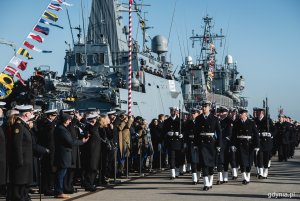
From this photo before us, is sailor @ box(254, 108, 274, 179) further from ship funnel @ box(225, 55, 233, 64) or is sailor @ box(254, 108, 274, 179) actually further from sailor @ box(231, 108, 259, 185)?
ship funnel @ box(225, 55, 233, 64)

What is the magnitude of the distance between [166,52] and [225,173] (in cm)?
2488

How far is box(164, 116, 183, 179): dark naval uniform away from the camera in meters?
13.7

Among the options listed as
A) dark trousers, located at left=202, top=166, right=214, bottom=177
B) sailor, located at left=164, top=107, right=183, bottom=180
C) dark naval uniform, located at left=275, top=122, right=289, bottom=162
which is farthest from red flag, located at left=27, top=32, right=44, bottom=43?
dark naval uniform, located at left=275, top=122, right=289, bottom=162

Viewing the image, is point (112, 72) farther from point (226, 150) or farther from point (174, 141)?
point (226, 150)

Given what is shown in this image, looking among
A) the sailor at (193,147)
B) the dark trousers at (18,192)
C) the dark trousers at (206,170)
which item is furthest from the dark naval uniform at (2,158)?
the sailor at (193,147)

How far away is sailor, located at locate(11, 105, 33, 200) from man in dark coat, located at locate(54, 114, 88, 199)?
57.7 inches

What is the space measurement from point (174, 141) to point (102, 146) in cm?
233

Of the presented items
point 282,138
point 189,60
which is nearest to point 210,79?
point 189,60

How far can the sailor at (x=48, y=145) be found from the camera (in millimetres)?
10000

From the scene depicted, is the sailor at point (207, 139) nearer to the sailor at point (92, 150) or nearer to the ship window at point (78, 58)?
the sailor at point (92, 150)

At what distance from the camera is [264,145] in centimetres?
1380

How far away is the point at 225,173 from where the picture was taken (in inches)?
491

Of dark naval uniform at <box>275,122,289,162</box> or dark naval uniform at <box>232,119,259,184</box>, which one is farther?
dark naval uniform at <box>275,122,289,162</box>

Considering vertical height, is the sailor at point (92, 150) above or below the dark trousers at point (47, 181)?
above
